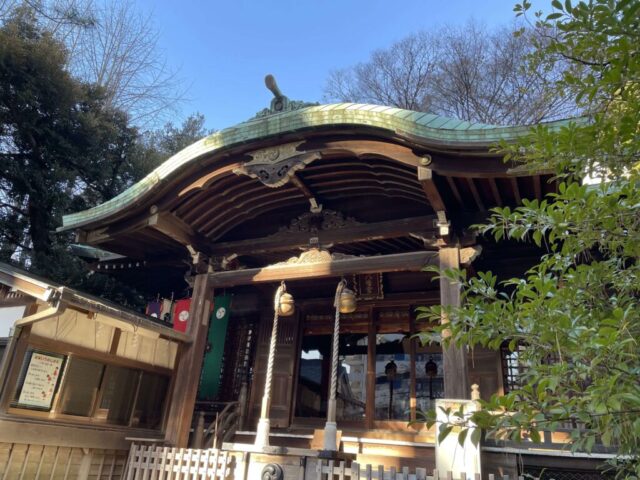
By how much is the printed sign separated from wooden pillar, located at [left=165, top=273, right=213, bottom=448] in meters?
1.84

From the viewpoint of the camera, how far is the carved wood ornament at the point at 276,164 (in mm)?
6508

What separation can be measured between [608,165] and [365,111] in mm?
4135

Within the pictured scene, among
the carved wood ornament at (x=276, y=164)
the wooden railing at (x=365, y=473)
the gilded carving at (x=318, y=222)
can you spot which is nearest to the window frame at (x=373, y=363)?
the gilded carving at (x=318, y=222)

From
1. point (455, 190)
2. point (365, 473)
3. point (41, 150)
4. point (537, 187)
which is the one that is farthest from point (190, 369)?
point (41, 150)

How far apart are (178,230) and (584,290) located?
21.9 feet

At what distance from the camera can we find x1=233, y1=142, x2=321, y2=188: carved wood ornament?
651cm

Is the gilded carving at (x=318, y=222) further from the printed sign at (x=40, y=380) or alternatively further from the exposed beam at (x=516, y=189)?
the printed sign at (x=40, y=380)

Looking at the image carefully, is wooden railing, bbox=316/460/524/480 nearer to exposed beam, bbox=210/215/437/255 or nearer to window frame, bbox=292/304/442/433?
exposed beam, bbox=210/215/437/255

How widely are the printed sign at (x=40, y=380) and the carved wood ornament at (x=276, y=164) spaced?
3.59 m

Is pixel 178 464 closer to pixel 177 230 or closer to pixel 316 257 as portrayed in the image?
pixel 316 257

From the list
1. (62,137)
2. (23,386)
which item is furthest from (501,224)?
(62,137)

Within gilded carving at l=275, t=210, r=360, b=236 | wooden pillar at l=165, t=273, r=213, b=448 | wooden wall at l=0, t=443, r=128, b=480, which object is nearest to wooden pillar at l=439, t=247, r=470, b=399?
gilded carving at l=275, t=210, r=360, b=236

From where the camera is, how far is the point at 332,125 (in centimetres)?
623

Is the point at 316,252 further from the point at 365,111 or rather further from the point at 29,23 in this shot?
the point at 29,23
